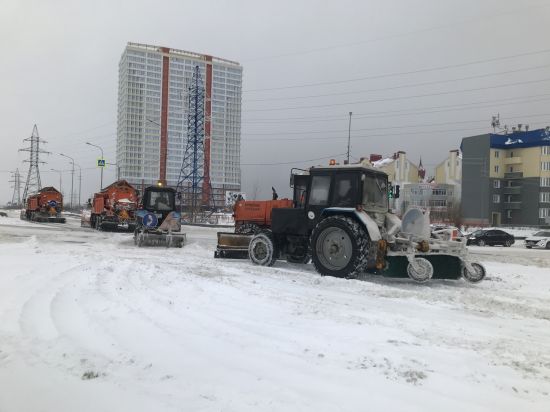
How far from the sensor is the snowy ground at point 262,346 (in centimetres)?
377

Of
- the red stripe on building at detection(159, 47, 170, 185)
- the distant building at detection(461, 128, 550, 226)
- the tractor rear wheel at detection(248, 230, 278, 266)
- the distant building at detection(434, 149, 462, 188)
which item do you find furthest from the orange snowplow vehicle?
the distant building at detection(434, 149, 462, 188)

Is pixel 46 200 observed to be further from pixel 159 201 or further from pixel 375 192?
pixel 375 192

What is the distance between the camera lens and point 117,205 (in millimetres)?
28016

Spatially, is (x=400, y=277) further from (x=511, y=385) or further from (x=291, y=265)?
(x=511, y=385)

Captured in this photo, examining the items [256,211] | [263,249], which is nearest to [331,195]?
[263,249]

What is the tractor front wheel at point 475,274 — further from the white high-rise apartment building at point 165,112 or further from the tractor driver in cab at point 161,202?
the white high-rise apartment building at point 165,112

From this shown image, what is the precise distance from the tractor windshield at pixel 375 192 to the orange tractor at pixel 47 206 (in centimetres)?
3411

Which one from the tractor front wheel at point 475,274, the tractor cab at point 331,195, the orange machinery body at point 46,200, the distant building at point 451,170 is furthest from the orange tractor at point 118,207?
the distant building at point 451,170

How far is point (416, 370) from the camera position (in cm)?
435

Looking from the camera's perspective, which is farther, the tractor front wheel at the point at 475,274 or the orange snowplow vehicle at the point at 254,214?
the orange snowplow vehicle at the point at 254,214

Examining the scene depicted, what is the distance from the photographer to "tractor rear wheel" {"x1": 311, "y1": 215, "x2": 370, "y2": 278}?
382 inches

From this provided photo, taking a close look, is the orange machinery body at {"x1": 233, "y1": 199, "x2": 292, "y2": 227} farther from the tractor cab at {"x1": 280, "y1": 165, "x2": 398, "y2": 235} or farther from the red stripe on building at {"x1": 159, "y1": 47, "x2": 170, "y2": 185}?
the red stripe on building at {"x1": 159, "y1": 47, "x2": 170, "y2": 185}

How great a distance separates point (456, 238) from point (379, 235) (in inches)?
75.7

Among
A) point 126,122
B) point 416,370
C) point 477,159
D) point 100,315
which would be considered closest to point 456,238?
point 416,370
